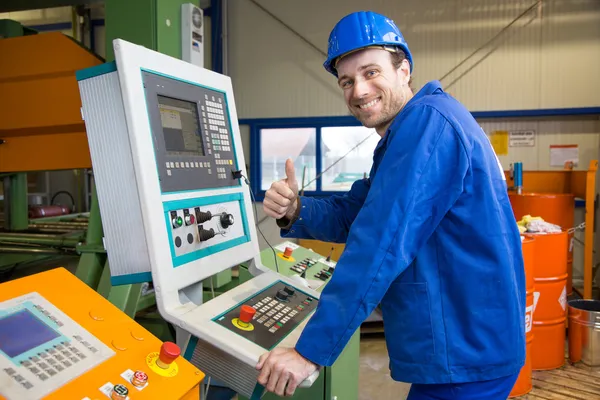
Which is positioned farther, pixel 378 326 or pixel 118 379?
pixel 378 326

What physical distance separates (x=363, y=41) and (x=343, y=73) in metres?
0.10

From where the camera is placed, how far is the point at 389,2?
5172 millimetres

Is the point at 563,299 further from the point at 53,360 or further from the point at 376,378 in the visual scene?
the point at 53,360

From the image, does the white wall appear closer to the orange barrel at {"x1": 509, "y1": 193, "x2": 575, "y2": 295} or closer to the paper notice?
the paper notice

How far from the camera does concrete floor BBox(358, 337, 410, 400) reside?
2.54 meters

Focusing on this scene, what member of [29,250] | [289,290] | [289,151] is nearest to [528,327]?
[289,290]

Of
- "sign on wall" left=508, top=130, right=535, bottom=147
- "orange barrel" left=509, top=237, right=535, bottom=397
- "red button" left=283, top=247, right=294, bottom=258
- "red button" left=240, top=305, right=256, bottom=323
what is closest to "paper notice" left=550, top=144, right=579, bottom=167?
"sign on wall" left=508, top=130, right=535, bottom=147

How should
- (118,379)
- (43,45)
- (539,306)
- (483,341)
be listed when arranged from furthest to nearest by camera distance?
(539,306)
(43,45)
(483,341)
(118,379)

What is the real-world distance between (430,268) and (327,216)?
51cm

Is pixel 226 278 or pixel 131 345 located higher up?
pixel 131 345

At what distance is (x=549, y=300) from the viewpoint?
2.81 metres

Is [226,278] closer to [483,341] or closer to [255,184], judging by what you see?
[483,341]

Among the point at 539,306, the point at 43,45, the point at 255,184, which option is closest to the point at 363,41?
the point at 43,45

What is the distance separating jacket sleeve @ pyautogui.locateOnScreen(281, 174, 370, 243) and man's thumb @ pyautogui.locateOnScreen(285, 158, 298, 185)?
0.41ft
